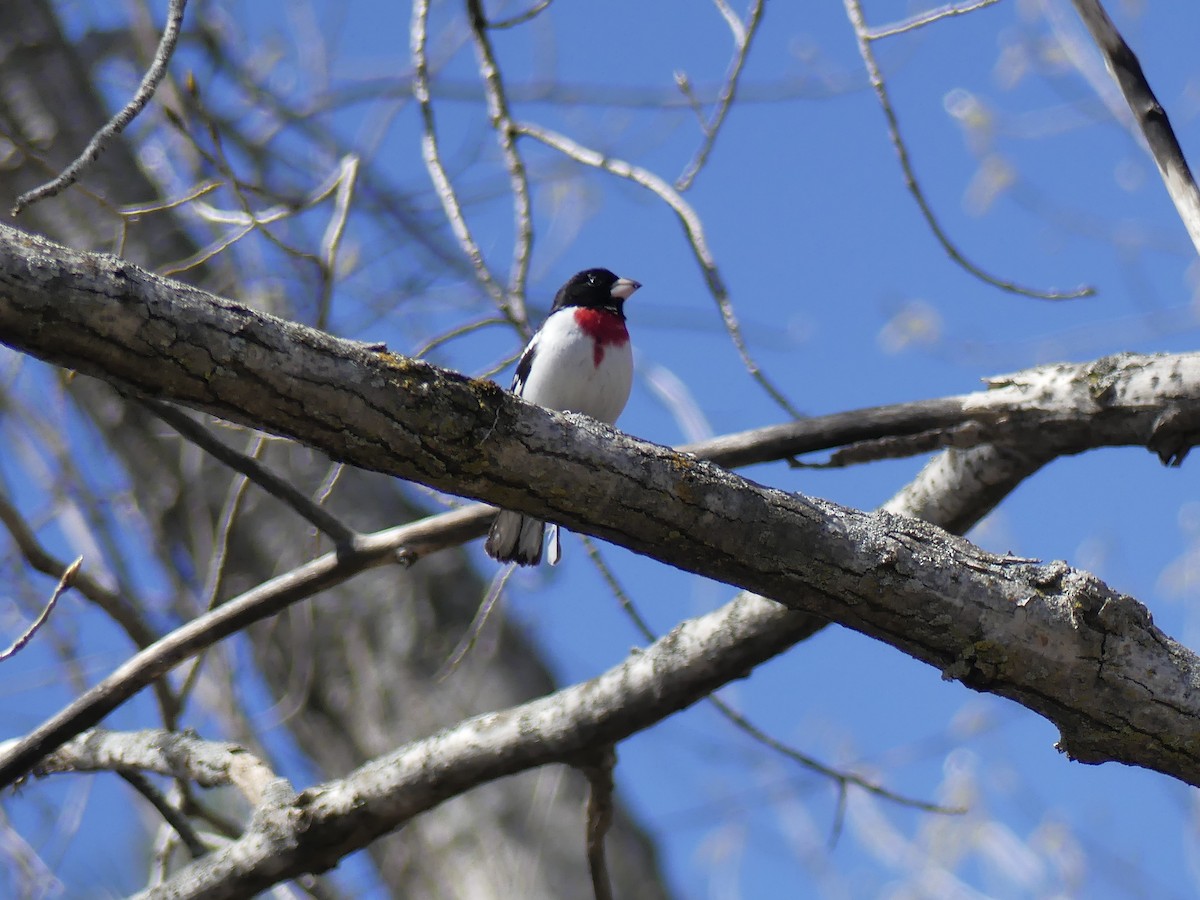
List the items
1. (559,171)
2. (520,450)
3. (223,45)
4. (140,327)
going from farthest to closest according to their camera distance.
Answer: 1. (559,171)
2. (223,45)
3. (520,450)
4. (140,327)

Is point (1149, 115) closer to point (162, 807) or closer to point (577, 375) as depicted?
point (577, 375)

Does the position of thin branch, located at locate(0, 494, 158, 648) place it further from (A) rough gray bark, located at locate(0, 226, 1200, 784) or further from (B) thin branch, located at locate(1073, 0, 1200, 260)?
(B) thin branch, located at locate(1073, 0, 1200, 260)

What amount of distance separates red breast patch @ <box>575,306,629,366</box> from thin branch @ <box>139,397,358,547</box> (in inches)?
65.5

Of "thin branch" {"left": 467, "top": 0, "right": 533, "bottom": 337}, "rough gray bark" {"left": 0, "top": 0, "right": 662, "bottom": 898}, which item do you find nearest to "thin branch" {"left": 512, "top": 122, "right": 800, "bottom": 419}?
"thin branch" {"left": 467, "top": 0, "right": 533, "bottom": 337}

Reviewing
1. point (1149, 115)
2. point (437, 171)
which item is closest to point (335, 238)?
point (437, 171)

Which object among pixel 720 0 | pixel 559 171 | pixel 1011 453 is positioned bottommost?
pixel 1011 453

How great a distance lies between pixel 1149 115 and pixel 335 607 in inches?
156

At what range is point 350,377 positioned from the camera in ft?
6.66

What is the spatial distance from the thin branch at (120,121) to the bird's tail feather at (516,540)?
1.40 m

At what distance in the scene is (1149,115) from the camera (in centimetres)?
265

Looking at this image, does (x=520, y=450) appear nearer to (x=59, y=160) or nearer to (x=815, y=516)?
(x=815, y=516)

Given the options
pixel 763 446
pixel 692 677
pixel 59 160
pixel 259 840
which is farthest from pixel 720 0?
pixel 59 160

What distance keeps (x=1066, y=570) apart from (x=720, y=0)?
86.3 inches

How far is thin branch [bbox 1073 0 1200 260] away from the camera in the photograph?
2602 millimetres
